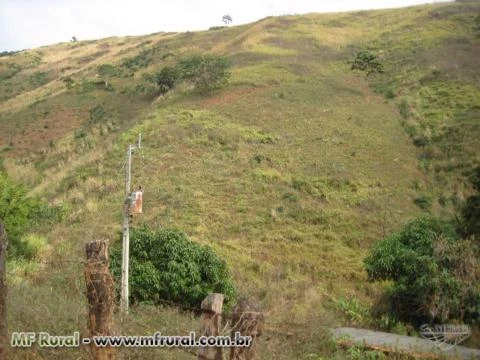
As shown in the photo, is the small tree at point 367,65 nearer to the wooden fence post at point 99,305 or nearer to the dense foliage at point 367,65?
the dense foliage at point 367,65

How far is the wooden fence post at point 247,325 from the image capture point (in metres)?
4.86

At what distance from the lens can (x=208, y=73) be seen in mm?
36062

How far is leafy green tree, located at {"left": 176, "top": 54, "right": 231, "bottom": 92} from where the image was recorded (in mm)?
35806

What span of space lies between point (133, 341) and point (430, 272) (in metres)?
8.94

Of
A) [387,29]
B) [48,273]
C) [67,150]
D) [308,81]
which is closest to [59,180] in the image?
[67,150]

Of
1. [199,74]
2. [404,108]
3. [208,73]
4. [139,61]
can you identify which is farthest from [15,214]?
[139,61]

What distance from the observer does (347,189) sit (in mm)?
23703

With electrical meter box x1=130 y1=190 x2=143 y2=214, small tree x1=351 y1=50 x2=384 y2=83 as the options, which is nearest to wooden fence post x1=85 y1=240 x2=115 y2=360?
electrical meter box x1=130 y1=190 x2=143 y2=214

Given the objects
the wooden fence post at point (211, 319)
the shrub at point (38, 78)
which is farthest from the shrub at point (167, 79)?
the wooden fence post at point (211, 319)

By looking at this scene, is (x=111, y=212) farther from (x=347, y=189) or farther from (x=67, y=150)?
(x=67, y=150)

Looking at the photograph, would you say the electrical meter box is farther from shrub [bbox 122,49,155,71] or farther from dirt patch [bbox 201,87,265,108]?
shrub [bbox 122,49,155,71]

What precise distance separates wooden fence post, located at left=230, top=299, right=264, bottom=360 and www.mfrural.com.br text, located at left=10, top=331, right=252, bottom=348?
0.04 meters

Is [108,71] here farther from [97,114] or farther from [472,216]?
[472,216]

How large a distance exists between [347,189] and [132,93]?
25.1 meters
